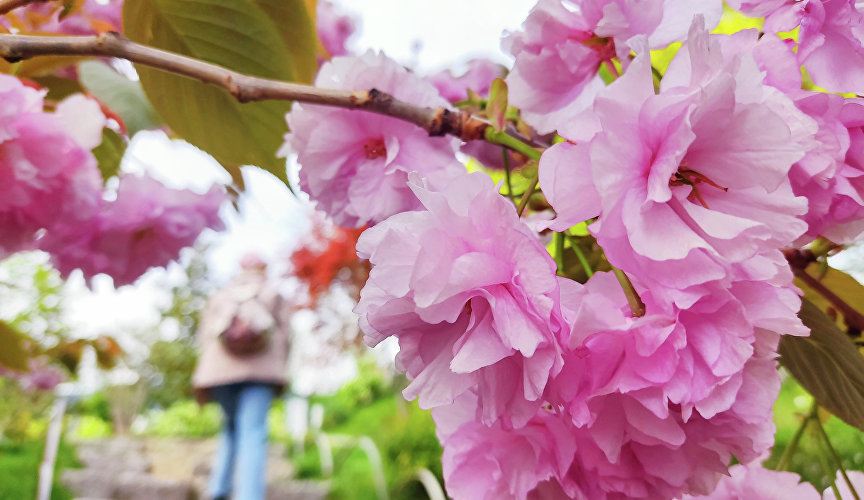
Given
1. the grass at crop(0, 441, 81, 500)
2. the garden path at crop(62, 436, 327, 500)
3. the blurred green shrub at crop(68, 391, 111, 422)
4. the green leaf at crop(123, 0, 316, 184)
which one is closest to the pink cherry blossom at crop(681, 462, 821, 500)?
the green leaf at crop(123, 0, 316, 184)

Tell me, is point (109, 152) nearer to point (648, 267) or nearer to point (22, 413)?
point (648, 267)

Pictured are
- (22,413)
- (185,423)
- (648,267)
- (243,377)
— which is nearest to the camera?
(648,267)

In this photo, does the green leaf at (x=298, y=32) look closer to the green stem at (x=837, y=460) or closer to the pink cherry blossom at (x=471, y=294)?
the pink cherry blossom at (x=471, y=294)

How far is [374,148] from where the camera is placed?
12.9 inches

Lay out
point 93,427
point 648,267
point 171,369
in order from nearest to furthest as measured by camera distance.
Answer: point 648,267
point 93,427
point 171,369

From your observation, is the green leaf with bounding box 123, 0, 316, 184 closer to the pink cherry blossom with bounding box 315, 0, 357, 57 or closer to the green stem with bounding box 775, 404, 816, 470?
the green stem with bounding box 775, 404, 816, 470

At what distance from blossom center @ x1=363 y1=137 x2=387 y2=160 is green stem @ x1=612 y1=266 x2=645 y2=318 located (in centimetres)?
16

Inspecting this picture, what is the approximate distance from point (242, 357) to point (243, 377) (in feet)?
0.39

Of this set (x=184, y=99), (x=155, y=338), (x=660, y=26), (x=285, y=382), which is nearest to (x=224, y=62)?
(x=184, y=99)

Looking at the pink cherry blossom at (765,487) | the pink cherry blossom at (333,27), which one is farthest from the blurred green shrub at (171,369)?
the pink cherry blossom at (765,487)

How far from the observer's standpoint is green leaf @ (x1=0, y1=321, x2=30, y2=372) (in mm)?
503

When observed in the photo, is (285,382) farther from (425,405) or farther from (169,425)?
(169,425)

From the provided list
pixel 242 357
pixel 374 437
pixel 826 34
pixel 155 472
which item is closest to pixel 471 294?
pixel 826 34

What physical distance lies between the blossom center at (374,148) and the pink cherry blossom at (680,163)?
15cm
